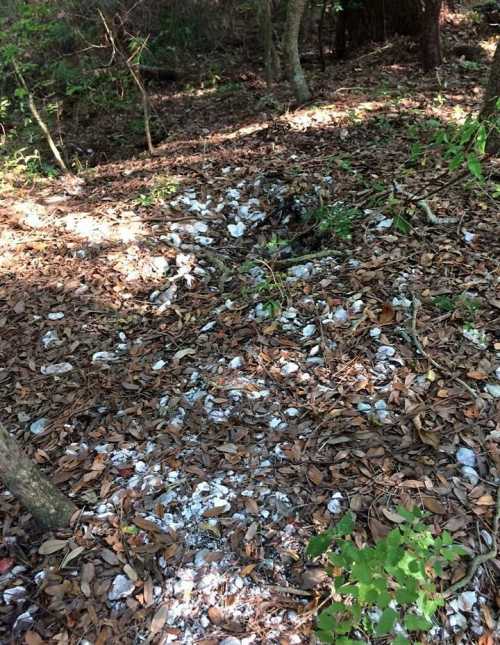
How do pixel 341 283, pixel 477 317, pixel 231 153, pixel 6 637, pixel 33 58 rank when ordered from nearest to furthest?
pixel 6 637 < pixel 477 317 < pixel 341 283 < pixel 231 153 < pixel 33 58

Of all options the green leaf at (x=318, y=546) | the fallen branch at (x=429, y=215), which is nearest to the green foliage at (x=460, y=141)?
the fallen branch at (x=429, y=215)

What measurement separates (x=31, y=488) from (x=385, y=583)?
154 centimetres

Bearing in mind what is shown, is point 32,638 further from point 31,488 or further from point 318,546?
point 318,546

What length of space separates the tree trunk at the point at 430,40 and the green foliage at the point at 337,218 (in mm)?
3484

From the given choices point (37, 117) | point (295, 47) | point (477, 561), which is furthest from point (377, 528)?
point (37, 117)

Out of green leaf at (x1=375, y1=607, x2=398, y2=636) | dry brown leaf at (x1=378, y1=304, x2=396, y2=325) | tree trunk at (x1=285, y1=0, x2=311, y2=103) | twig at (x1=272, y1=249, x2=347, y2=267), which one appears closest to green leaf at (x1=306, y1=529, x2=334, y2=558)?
green leaf at (x1=375, y1=607, x2=398, y2=636)

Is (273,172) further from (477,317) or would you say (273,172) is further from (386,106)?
(477,317)

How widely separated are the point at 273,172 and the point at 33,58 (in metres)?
6.50

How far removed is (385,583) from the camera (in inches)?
64.9

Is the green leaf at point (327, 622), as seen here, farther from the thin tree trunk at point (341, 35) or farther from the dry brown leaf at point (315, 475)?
the thin tree trunk at point (341, 35)

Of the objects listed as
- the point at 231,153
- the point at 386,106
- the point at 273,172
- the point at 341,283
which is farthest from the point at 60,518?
the point at 386,106

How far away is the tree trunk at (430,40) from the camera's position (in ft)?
19.7

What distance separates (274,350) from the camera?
3.20m

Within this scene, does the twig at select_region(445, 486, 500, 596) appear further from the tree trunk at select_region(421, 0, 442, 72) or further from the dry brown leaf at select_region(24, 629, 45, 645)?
the tree trunk at select_region(421, 0, 442, 72)
